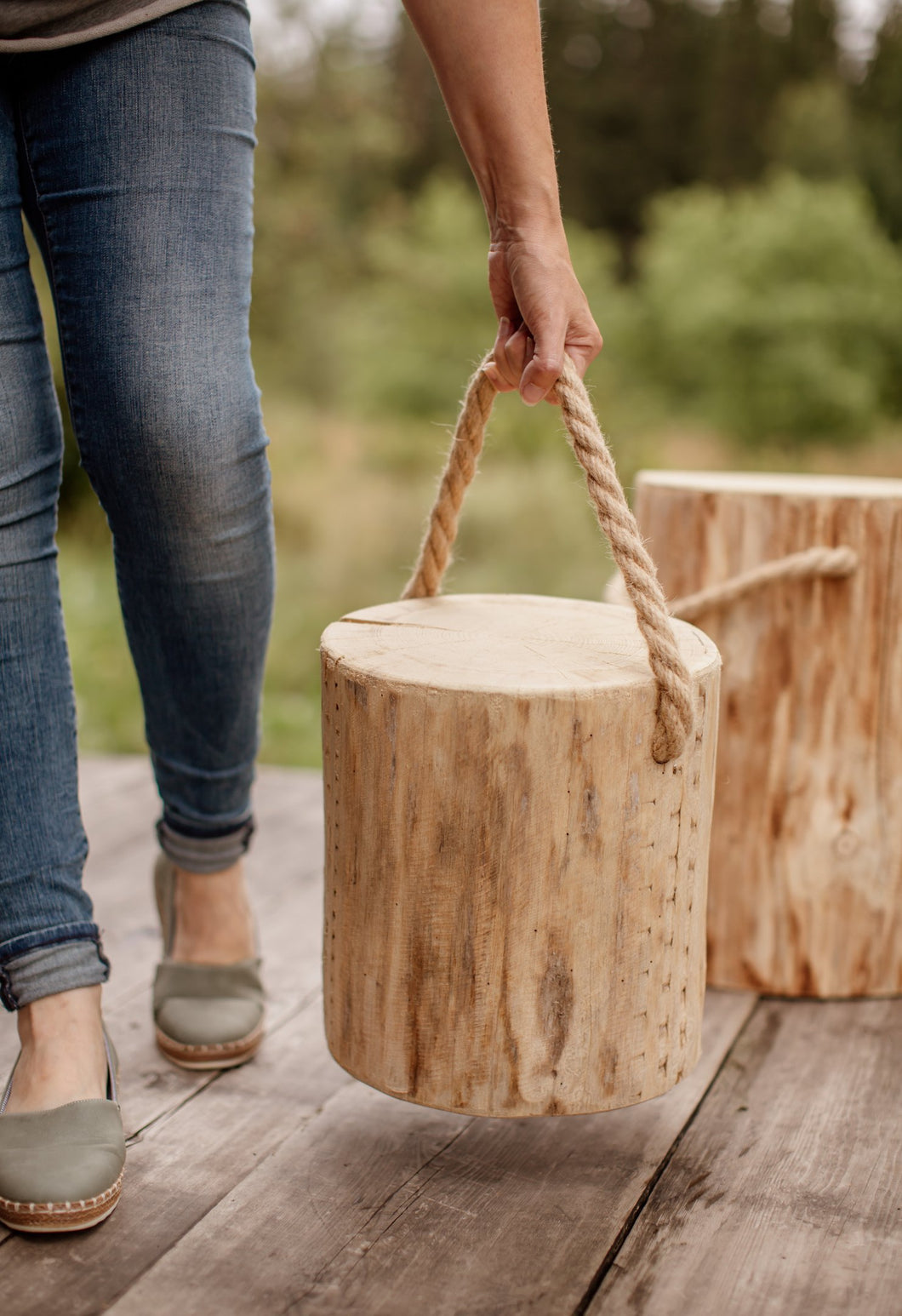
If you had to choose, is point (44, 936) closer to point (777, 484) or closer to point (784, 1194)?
point (784, 1194)

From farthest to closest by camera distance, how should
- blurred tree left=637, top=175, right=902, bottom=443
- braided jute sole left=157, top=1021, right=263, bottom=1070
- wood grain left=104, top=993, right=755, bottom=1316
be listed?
1. blurred tree left=637, top=175, right=902, bottom=443
2. braided jute sole left=157, top=1021, right=263, bottom=1070
3. wood grain left=104, top=993, right=755, bottom=1316

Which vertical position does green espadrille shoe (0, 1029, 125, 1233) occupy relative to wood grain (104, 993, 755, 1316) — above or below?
above

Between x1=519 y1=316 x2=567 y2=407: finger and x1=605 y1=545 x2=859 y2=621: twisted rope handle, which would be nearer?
x1=519 y1=316 x2=567 y2=407: finger

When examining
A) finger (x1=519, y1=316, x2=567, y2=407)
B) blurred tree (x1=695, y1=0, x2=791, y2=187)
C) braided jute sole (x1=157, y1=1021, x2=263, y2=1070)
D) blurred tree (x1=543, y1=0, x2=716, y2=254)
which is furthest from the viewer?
blurred tree (x1=543, y1=0, x2=716, y2=254)

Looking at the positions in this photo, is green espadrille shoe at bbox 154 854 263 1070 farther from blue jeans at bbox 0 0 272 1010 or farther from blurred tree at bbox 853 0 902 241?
blurred tree at bbox 853 0 902 241

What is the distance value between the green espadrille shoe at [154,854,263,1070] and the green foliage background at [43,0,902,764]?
2.21m

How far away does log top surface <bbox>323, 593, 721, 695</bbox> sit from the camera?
0.91 metres

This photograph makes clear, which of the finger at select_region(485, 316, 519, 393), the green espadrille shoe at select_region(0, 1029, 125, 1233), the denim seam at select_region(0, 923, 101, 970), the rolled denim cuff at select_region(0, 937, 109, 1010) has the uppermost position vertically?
the finger at select_region(485, 316, 519, 393)

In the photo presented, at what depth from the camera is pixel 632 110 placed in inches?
196

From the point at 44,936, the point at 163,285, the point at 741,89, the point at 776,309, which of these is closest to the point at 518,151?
the point at 163,285

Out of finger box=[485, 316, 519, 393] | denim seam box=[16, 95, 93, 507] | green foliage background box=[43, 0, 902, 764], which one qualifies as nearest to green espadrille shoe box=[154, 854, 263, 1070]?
denim seam box=[16, 95, 93, 507]

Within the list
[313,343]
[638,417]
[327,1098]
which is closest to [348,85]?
[313,343]

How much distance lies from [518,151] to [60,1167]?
91cm

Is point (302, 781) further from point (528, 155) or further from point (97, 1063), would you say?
point (528, 155)
